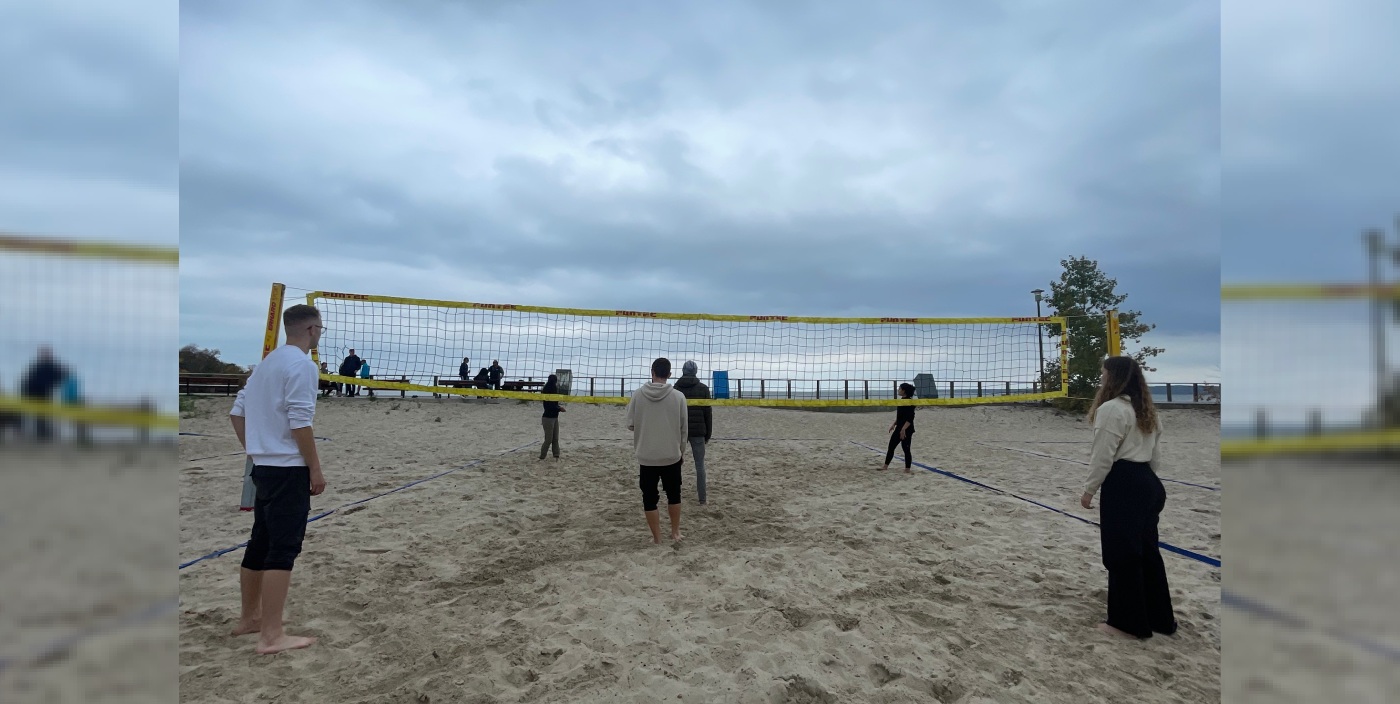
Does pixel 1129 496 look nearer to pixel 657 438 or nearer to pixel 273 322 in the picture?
pixel 657 438

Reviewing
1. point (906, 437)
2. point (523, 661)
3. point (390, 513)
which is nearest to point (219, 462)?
point (390, 513)

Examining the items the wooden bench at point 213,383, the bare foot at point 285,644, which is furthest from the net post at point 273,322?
the wooden bench at point 213,383

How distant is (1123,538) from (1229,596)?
219 cm

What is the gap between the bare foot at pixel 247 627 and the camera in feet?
9.11

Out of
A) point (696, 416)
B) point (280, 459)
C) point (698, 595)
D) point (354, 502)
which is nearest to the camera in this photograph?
point (280, 459)

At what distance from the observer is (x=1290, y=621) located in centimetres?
94

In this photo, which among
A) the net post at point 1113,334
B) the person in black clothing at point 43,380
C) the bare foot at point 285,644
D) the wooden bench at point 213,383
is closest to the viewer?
the person in black clothing at point 43,380

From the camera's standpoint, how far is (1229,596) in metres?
0.98

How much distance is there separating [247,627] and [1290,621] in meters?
3.69

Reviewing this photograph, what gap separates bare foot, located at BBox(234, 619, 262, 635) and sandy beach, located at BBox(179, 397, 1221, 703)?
46 mm

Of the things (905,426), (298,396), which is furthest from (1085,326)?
(298,396)

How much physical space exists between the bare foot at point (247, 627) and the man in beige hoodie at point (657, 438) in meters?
2.20

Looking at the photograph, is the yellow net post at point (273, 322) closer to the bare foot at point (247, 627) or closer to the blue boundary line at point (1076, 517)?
the bare foot at point (247, 627)

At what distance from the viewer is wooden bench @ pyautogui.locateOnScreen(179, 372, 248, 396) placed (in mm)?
16344
